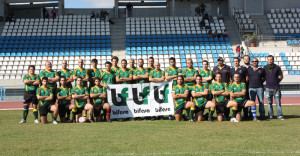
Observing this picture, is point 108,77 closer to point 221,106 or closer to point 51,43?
point 221,106

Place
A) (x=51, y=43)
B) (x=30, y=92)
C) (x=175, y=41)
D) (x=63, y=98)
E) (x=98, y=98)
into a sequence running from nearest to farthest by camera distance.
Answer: (x=63, y=98)
(x=98, y=98)
(x=30, y=92)
(x=51, y=43)
(x=175, y=41)

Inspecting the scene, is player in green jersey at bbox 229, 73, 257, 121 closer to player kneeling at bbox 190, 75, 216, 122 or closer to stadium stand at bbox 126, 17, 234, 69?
player kneeling at bbox 190, 75, 216, 122

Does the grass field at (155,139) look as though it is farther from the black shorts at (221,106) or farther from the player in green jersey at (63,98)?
the player in green jersey at (63,98)

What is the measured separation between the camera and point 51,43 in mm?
28500

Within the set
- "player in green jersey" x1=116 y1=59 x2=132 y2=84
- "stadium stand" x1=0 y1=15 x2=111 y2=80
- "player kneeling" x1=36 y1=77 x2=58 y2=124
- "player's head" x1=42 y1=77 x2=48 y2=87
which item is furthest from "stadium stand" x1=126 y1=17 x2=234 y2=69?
"player's head" x1=42 y1=77 x2=48 y2=87

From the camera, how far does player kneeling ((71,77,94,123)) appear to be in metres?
10.7

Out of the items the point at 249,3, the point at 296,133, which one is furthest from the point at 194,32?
the point at 296,133

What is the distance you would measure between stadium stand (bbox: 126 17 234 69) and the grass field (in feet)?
54.3

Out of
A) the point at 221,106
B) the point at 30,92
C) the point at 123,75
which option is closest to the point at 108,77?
the point at 123,75

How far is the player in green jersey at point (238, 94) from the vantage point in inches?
415

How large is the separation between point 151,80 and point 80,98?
2.05m

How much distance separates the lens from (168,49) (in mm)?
27703

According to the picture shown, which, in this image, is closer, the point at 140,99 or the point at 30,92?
the point at 30,92

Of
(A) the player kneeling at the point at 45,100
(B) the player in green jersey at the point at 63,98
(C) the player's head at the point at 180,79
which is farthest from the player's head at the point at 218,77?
(A) the player kneeling at the point at 45,100
